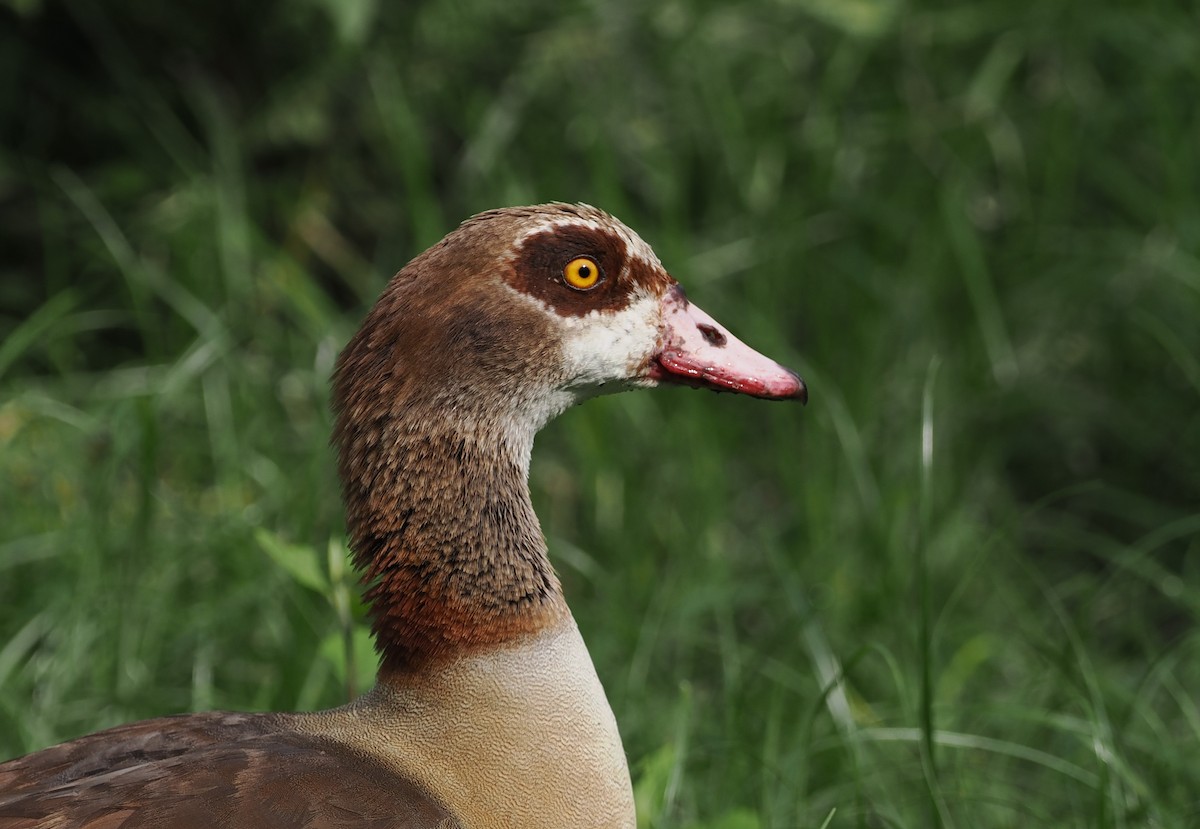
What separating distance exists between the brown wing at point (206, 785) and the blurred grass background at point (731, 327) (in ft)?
2.70

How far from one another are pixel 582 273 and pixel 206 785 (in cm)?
96

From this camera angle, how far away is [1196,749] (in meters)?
3.08

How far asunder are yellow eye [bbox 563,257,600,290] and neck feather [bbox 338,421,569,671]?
29 cm

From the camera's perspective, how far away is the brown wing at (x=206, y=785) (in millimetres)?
2061

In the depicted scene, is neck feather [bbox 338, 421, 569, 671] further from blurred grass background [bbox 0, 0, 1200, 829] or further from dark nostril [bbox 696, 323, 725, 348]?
blurred grass background [bbox 0, 0, 1200, 829]

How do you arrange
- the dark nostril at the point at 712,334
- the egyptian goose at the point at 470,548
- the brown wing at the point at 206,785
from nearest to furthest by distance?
1. the brown wing at the point at 206,785
2. the egyptian goose at the point at 470,548
3. the dark nostril at the point at 712,334

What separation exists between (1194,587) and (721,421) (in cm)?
140

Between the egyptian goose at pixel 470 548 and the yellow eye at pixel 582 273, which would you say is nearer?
the egyptian goose at pixel 470 548

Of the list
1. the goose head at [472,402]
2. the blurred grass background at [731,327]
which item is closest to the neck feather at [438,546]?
the goose head at [472,402]

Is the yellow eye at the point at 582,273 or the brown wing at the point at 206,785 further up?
the yellow eye at the point at 582,273

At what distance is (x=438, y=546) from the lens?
2361mm

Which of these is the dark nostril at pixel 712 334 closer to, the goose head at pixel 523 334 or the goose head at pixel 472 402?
the goose head at pixel 523 334

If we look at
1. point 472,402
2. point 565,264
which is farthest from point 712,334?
point 472,402

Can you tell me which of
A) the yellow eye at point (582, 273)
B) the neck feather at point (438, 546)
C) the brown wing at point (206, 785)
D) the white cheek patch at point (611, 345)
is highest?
the yellow eye at point (582, 273)
